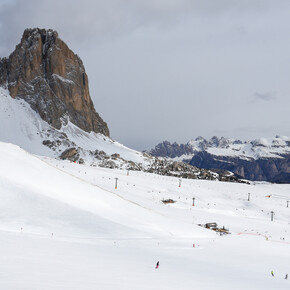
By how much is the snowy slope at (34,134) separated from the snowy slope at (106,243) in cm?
12814

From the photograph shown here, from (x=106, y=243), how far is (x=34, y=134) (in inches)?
6470

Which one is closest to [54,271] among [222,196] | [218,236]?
[218,236]

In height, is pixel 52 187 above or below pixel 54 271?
above

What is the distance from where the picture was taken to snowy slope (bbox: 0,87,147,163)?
163m

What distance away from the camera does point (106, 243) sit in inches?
951

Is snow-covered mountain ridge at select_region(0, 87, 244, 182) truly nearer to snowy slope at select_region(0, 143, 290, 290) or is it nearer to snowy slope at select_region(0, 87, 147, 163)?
snowy slope at select_region(0, 87, 147, 163)

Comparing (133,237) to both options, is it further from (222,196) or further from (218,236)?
(222,196)

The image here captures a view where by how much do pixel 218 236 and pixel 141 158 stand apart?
158383 millimetres

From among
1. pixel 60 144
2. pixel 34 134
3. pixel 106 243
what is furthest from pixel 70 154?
pixel 106 243

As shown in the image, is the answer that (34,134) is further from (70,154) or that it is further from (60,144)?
(70,154)

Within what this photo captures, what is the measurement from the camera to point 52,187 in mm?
31922

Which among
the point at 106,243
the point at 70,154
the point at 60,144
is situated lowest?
the point at 106,243

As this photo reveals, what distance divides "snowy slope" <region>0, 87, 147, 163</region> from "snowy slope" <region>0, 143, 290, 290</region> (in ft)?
420

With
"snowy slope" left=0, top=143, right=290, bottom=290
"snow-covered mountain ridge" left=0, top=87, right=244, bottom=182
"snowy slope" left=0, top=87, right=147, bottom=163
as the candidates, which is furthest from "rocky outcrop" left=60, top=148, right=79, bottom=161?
"snowy slope" left=0, top=143, right=290, bottom=290
